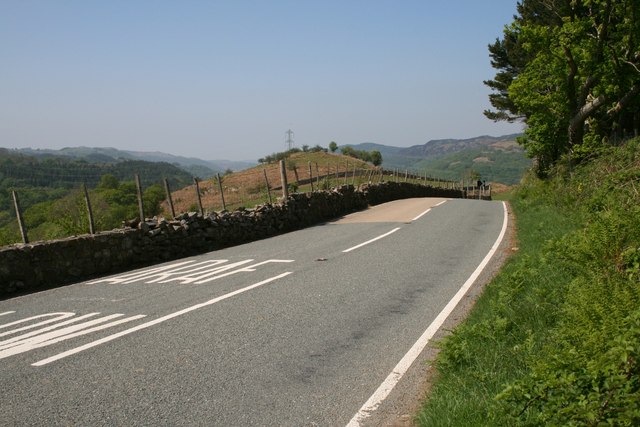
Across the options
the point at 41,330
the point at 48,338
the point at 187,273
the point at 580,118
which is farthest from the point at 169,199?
the point at 580,118

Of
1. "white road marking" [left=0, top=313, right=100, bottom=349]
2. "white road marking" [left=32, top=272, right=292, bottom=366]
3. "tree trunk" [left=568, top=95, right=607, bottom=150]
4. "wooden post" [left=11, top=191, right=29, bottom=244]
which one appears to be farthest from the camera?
"tree trunk" [left=568, top=95, right=607, bottom=150]

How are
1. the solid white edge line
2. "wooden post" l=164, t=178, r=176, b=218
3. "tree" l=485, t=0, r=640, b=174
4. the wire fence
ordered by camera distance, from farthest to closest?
1. "tree" l=485, t=0, r=640, b=174
2. "wooden post" l=164, t=178, r=176, b=218
3. the wire fence
4. the solid white edge line

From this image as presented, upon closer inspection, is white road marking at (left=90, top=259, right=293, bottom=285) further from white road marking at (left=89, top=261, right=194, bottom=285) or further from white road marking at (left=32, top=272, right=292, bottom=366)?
white road marking at (left=32, top=272, right=292, bottom=366)

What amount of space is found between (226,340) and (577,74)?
22272 millimetres

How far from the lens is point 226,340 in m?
6.18

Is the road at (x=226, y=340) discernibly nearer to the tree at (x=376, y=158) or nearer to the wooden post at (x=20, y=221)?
the wooden post at (x=20, y=221)

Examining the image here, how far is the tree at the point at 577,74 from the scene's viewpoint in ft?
70.1

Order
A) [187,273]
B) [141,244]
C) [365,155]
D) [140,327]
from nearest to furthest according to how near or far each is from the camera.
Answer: [140,327] < [187,273] < [141,244] < [365,155]

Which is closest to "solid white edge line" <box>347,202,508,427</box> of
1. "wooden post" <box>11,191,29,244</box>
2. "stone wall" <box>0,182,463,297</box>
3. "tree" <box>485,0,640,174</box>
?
"stone wall" <box>0,182,463,297</box>

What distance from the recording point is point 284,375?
5.15 meters

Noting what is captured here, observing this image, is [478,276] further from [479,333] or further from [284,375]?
[284,375]

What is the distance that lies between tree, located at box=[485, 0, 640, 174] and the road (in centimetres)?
1367

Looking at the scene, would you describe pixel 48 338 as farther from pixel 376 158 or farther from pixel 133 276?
pixel 376 158

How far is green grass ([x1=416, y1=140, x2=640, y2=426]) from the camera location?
314 centimetres
